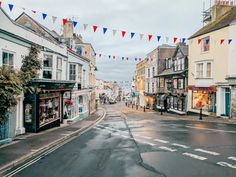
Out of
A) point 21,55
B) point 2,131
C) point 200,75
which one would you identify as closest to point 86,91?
point 200,75

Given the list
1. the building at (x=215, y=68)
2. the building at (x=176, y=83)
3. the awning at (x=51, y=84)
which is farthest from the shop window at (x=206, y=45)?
the awning at (x=51, y=84)

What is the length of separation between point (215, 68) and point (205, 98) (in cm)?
432

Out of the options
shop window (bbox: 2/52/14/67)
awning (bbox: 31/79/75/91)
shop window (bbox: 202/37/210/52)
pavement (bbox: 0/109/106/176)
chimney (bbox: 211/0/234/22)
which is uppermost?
chimney (bbox: 211/0/234/22)

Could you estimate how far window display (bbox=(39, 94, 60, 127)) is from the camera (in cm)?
2096

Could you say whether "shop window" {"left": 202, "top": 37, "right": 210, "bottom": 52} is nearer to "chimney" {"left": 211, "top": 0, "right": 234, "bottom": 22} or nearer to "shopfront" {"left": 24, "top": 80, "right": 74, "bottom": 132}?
"chimney" {"left": 211, "top": 0, "right": 234, "bottom": 22}

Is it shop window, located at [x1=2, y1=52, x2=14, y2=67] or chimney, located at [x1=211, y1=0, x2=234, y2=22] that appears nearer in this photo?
shop window, located at [x1=2, y1=52, x2=14, y2=67]

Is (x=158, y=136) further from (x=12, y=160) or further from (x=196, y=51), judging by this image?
(x=196, y=51)

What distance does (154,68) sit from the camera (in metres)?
56.9

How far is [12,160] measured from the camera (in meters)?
11.3

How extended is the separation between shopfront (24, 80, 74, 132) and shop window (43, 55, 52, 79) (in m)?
1.32

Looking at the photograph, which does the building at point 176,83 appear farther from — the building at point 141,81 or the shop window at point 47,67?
the shop window at point 47,67

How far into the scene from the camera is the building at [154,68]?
178 ft

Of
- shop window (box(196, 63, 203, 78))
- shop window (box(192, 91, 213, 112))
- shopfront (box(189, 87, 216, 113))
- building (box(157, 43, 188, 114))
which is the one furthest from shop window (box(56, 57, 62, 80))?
building (box(157, 43, 188, 114))

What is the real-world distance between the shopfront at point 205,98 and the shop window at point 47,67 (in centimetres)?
1861
